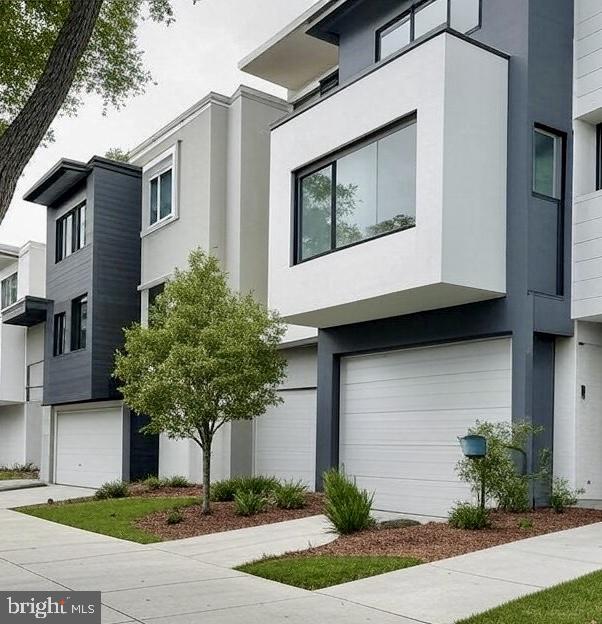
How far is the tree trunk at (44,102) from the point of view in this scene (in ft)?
24.6

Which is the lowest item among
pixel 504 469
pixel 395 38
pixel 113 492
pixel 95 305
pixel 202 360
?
pixel 113 492

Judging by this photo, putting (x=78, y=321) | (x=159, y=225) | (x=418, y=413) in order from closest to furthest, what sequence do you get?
(x=418, y=413) → (x=159, y=225) → (x=78, y=321)

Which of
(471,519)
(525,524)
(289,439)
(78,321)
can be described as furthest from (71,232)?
(525,524)

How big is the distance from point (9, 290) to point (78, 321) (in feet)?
41.3

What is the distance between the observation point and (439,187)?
469 inches

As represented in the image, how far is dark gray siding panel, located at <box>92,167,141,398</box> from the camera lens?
22.5 meters

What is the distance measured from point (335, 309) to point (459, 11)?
560 cm

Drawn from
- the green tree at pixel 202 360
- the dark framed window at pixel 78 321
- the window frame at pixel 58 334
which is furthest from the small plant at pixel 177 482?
the window frame at pixel 58 334

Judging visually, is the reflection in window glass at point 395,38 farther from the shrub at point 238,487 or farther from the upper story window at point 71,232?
the upper story window at point 71,232

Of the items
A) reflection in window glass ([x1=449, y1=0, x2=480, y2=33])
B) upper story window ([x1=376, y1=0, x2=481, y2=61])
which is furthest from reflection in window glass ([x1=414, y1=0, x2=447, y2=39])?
reflection in window glass ([x1=449, y1=0, x2=480, y2=33])

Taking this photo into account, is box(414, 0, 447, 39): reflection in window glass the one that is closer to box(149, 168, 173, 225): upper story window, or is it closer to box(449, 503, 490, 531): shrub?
box(449, 503, 490, 531): shrub

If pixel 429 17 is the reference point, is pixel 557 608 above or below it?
below

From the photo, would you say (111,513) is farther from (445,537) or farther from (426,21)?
(426,21)

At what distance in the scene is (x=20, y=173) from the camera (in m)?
7.66
